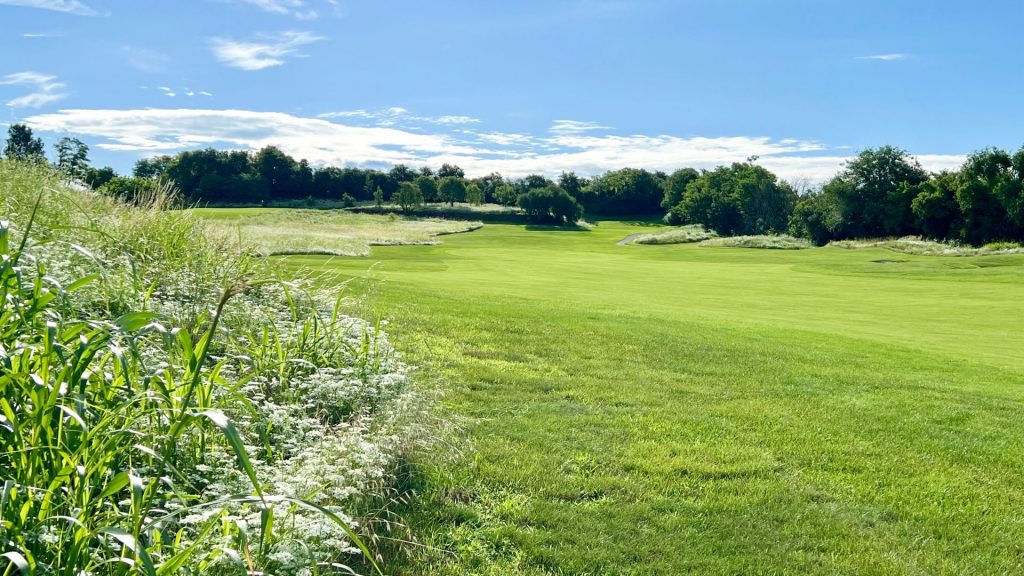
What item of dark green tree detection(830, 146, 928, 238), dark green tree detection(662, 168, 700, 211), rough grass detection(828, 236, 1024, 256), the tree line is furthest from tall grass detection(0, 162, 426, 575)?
dark green tree detection(662, 168, 700, 211)

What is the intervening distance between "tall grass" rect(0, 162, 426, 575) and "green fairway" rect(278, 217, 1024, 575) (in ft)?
2.44

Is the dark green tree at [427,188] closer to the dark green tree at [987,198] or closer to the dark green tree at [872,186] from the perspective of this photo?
the dark green tree at [872,186]

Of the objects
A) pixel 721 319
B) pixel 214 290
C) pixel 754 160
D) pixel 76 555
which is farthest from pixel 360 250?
pixel 754 160

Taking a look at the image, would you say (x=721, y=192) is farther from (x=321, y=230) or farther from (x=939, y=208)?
(x=321, y=230)

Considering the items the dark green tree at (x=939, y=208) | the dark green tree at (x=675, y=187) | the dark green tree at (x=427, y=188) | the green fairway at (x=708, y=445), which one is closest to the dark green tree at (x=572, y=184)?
the dark green tree at (x=675, y=187)

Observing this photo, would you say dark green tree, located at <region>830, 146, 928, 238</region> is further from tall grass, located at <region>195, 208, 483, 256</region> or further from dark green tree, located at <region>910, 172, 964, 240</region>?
tall grass, located at <region>195, 208, 483, 256</region>

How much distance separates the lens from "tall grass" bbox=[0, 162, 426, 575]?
2.60 m

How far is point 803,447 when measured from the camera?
6512mm

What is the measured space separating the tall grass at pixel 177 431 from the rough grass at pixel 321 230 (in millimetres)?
4038

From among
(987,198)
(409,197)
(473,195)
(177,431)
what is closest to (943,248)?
(987,198)

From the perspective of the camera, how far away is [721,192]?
84.8m

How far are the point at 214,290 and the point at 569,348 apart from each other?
523 cm

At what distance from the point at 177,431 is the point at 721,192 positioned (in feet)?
285

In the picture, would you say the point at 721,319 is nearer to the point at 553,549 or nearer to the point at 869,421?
the point at 869,421
